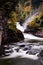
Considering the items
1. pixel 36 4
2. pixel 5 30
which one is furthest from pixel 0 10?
pixel 36 4

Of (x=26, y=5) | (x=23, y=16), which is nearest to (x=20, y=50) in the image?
(x=23, y=16)

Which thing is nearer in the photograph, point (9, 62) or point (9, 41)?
point (9, 62)

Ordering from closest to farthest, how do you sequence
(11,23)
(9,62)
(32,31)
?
(9,62) → (11,23) → (32,31)

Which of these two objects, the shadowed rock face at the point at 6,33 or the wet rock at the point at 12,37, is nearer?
the shadowed rock face at the point at 6,33

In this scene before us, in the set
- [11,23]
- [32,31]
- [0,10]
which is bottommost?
[32,31]

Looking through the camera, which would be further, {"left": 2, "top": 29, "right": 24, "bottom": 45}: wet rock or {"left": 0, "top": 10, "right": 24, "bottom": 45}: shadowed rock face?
{"left": 2, "top": 29, "right": 24, "bottom": 45}: wet rock

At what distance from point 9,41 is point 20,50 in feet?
16.0

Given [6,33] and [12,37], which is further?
[12,37]

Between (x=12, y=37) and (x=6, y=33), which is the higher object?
(x=6, y=33)

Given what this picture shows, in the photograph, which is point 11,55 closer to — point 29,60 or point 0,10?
point 29,60

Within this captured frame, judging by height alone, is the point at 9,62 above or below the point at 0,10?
below

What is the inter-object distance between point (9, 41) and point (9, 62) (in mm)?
8542

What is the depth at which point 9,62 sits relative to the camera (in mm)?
17500

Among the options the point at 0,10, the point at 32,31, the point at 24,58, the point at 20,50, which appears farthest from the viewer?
the point at 32,31
